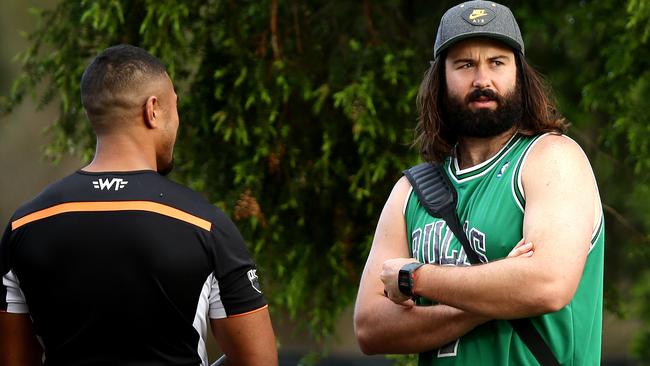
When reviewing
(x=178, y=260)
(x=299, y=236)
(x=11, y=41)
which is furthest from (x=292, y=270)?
(x=11, y=41)

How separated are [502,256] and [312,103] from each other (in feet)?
8.37

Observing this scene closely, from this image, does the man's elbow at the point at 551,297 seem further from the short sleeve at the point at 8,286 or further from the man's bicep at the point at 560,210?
→ the short sleeve at the point at 8,286

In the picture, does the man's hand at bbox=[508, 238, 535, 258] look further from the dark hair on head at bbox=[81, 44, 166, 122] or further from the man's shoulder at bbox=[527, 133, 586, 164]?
the dark hair on head at bbox=[81, 44, 166, 122]

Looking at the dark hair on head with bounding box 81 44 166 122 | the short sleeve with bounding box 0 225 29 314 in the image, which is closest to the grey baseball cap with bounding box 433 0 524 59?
the dark hair on head with bounding box 81 44 166 122

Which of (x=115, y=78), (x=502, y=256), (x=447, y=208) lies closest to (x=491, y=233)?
(x=502, y=256)

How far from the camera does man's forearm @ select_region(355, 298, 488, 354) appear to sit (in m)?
3.33

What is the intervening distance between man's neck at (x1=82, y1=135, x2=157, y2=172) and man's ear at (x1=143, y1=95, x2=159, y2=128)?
0.20 ft

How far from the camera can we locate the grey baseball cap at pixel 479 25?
11.6 feet

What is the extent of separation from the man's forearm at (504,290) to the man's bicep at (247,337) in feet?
1.80

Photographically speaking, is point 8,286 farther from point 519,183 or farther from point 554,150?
point 554,150

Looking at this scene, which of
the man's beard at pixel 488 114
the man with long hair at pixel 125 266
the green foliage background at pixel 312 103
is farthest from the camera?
the green foliage background at pixel 312 103

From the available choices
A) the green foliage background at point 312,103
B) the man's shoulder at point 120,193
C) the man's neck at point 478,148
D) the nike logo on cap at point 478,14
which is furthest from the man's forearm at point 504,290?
the green foliage background at point 312,103

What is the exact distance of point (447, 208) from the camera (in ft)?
11.5

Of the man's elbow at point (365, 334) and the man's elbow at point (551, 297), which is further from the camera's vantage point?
the man's elbow at point (365, 334)
